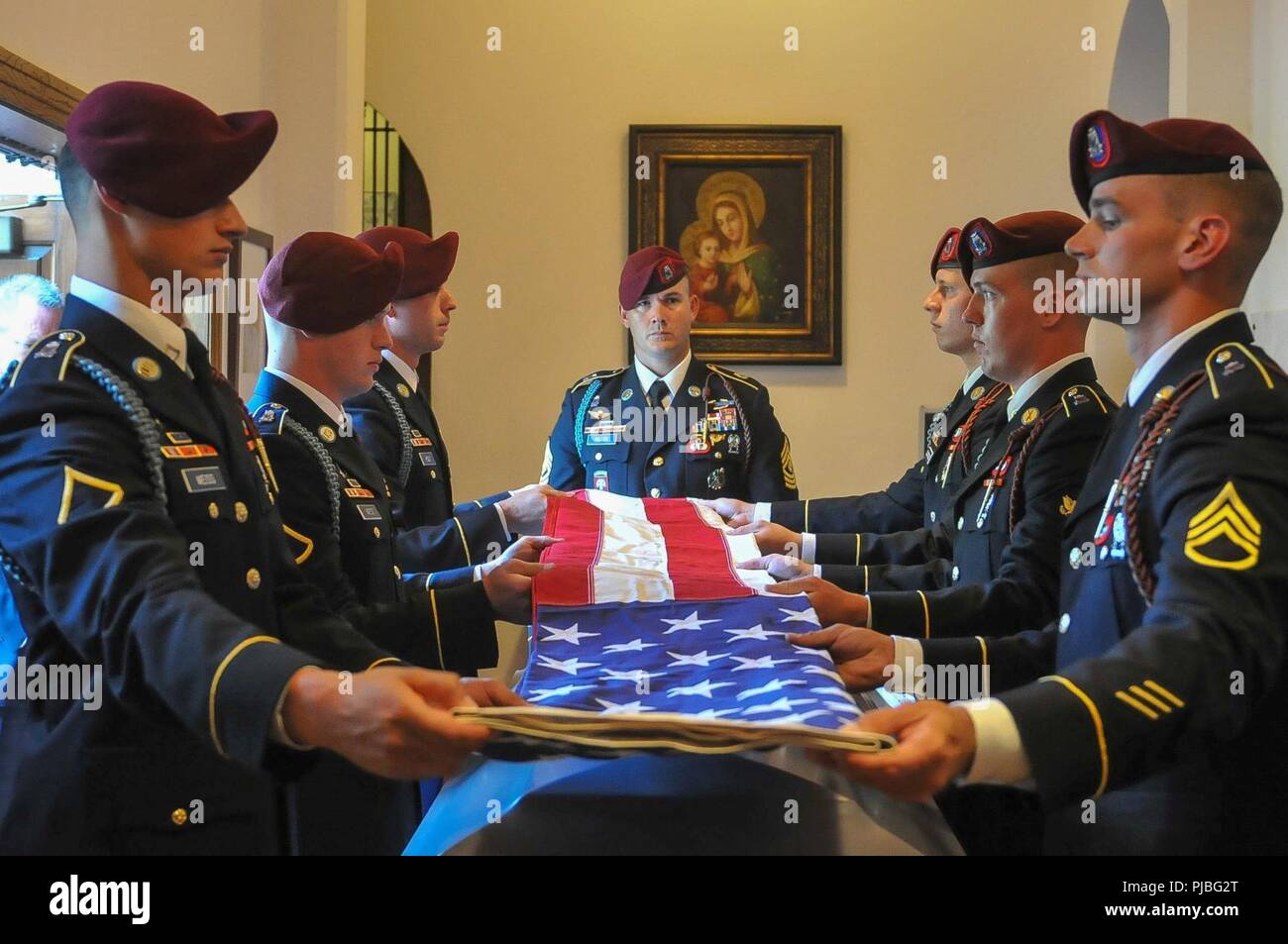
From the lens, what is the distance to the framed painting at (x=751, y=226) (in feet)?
26.4

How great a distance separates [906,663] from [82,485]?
55.1 inches

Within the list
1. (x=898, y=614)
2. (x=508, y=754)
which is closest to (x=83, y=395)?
(x=508, y=754)

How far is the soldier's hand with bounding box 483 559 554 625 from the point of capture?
2.82 meters

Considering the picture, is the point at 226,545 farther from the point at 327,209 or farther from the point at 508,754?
the point at 327,209

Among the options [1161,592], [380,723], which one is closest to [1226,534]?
[1161,592]

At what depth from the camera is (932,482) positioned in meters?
4.00

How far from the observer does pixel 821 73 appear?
26.6 ft

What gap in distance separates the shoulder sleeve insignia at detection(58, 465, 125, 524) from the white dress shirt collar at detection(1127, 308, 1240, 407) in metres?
1.51

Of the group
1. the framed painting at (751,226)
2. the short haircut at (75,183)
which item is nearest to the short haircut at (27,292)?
the short haircut at (75,183)

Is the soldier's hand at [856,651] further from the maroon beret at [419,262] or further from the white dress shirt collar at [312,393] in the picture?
the maroon beret at [419,262]

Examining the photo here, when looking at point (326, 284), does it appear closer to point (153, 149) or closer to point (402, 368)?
point (153, 149)

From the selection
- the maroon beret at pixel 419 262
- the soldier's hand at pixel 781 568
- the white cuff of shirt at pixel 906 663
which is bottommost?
the white cuff of shirt at pixel 906 663

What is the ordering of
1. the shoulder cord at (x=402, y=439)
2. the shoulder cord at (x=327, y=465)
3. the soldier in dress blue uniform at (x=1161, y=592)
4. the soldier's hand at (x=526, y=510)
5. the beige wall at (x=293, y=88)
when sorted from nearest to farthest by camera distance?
1. the soldier in dress blue uniform at (x=1161, y=592)
2. the shoulder cord at (x=327, y=465)
3. the shoulder cord at (x=402, y=439)
4. the soldier's hand at (x=526, y=510)
5. the beige wall at (x=293, y=88)

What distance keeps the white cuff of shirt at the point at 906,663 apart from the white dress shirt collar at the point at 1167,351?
1.88 feet
